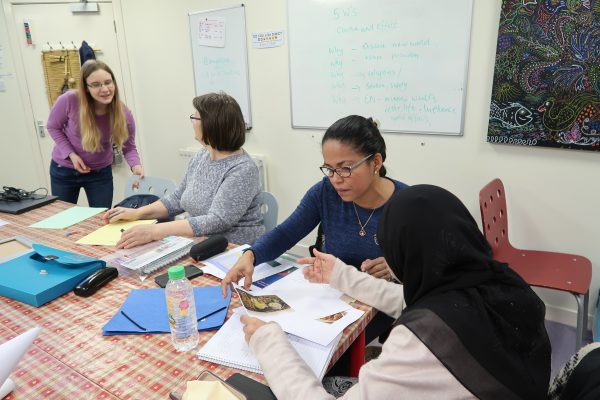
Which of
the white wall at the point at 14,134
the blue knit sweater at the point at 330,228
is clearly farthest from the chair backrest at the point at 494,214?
the white wall at the point at 14,134

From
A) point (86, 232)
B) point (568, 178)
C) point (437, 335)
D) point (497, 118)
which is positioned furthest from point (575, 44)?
point (86, 232)

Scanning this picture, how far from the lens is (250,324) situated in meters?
0.98

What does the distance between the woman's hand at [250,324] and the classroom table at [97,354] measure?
91 millimetres

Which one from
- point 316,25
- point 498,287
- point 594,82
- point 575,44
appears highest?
point 316,25

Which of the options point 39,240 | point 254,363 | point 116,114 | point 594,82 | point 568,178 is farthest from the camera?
point 116,114

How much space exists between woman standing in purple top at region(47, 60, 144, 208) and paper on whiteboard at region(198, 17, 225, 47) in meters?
0.95

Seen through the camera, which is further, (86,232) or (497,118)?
(497,118)

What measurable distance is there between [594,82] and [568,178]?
1.60 ft

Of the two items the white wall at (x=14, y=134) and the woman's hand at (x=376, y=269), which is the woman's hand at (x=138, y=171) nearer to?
the woman's hand at (x=376, y=269)

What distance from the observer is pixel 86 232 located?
1.75 meters

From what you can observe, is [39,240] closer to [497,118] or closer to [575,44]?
[497,118]

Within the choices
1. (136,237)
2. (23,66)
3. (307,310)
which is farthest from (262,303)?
(23,66)

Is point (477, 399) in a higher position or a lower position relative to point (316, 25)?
lower

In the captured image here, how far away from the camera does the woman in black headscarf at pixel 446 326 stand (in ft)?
2.16
